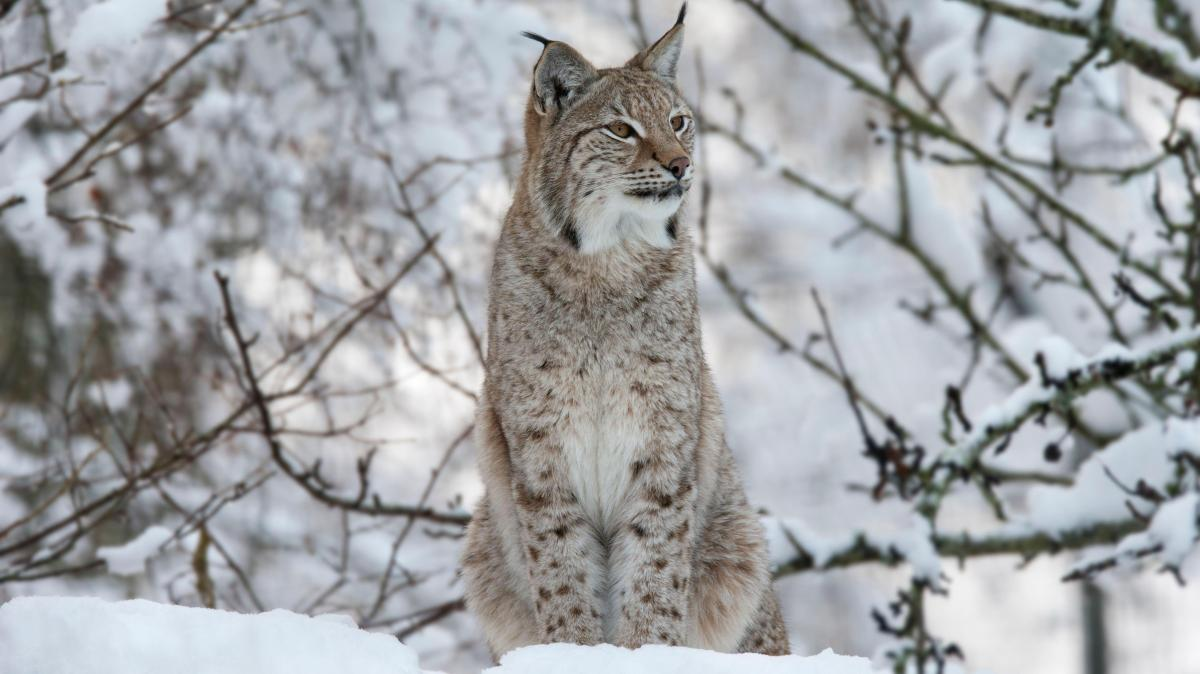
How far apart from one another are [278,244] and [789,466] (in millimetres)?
5739

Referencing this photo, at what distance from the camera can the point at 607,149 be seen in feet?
12.9

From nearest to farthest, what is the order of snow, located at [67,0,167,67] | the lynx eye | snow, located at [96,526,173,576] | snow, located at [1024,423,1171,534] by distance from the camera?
1. the lynx eye
2. snow, located at [67,0,167,67]
3. snow, located at [96,526,173,576]
4. snow, located at [1024,423,1171,534]

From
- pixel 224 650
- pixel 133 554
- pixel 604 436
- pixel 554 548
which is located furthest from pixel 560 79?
pixel 133 554

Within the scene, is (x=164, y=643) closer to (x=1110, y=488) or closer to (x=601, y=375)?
(x=601, y=375)

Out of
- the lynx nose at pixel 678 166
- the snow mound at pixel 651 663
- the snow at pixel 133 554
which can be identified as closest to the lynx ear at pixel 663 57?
the lynx nose at pixel 678 166

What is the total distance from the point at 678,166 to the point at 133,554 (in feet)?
7.53

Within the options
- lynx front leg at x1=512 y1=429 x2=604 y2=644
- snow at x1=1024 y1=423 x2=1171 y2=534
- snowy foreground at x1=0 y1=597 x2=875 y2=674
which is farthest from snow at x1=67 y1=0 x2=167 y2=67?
snow at x1=1024 y1=423 x2=1171 y2=534

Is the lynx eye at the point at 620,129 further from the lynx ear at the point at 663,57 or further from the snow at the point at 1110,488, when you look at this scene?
the snow at the point at 1110,488

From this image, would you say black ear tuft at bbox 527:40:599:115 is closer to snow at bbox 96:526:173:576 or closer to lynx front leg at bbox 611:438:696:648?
lynx front leg at bbox 611:438:696:648

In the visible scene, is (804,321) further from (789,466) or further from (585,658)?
(585,658)

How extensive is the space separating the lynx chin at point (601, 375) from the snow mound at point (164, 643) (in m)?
1.09

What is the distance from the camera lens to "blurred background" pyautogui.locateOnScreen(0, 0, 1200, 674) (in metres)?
5.03

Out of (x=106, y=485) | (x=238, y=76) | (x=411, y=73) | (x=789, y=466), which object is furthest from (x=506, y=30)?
(x=789, y=466)

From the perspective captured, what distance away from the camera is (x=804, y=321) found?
548 inches
